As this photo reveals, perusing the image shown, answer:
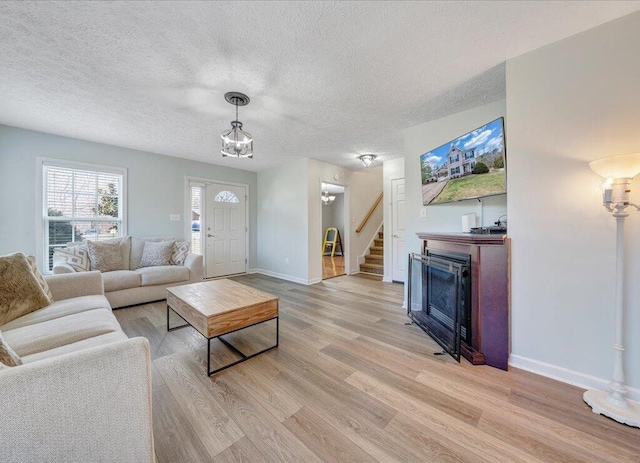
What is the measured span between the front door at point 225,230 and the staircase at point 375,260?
112 inches

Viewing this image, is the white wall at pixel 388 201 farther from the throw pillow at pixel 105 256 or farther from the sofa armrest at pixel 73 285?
the throw pillow at pixel 105 256

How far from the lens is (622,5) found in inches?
57.7

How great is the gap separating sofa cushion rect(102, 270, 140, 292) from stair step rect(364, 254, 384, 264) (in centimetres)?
446

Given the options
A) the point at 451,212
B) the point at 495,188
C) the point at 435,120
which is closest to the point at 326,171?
the point at 435,120

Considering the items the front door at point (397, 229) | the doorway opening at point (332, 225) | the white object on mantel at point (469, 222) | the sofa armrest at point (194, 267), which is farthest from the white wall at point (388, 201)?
the sofa armrest at point (194, 267)

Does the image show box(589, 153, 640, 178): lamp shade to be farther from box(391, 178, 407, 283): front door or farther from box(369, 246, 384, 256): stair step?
box(369, 246, 384, 256): stair step

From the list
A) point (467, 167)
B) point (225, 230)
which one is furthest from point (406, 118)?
point (225, 230)

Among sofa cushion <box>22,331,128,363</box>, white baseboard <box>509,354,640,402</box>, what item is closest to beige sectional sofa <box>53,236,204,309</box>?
sofa cushion <box>22,331,128,363</box>

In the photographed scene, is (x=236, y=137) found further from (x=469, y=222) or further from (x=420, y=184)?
(x=469, y=222)

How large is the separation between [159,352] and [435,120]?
12.5 ft

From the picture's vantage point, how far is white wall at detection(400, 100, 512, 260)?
2559 millimetres

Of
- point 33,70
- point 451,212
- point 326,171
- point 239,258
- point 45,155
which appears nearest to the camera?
point 33,70

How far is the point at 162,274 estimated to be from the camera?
11.8 feet

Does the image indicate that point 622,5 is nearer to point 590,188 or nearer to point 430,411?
point 590,188
